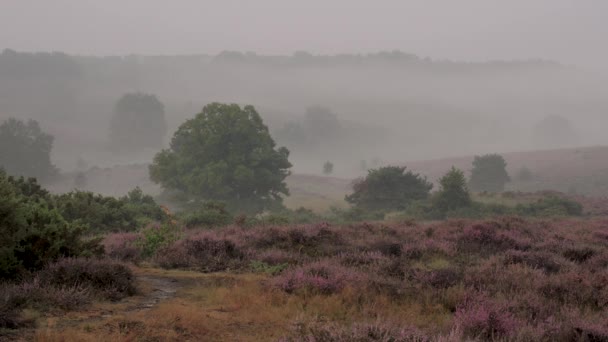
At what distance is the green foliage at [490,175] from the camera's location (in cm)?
6078

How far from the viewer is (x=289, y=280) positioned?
820cm

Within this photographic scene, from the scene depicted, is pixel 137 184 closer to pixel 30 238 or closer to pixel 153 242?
pixel 153 242

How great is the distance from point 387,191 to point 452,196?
8754mm

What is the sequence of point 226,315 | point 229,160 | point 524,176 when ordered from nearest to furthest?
point 226,315 < point 229,160 < point 524,176

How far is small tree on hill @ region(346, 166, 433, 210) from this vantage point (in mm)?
40344

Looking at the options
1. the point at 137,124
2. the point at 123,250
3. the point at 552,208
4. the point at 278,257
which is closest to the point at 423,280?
the point at 278,257

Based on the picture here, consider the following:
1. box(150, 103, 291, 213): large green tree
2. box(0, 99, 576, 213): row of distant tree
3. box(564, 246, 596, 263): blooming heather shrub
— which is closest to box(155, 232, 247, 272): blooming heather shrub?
box(564, 246, 596, 263): blooming heather shrub

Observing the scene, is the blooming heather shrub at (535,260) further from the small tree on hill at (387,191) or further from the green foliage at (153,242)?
the small tree on hill at (387,191)

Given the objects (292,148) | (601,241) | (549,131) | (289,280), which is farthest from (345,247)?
(549,131)

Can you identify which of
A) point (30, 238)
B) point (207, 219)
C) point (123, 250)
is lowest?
point (207, 219)

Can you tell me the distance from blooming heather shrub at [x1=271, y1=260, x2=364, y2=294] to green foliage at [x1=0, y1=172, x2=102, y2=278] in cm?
368

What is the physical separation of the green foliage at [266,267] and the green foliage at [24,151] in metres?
71.1

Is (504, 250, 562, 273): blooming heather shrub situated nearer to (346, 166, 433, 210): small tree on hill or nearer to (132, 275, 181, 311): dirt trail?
(132, 275, 181, 311): dirt trail

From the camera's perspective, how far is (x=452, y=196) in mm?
32375
